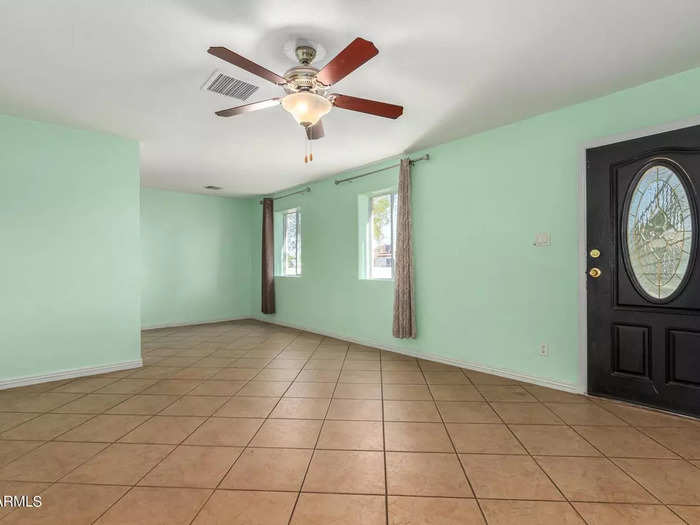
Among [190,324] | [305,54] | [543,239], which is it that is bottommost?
[190,324]

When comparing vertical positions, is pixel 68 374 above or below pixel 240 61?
below

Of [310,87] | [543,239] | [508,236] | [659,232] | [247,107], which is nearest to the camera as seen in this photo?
[310,87]

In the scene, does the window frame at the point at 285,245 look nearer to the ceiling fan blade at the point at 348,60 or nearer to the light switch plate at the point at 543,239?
the light switch plate at the point at 543,239

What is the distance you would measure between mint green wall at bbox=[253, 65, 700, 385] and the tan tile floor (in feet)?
1.67

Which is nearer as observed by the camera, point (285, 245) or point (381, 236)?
point (381, 236)

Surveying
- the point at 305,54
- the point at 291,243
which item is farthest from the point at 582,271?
the point at 291,243

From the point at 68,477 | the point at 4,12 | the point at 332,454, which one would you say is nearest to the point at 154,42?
the point at 4,12

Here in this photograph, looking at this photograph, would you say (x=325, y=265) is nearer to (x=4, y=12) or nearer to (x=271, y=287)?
(x=271, y=287)

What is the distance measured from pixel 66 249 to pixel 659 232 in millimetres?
5355

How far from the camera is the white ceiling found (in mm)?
1980

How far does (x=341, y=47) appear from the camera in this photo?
7.56 feet

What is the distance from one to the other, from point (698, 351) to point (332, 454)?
2661mm

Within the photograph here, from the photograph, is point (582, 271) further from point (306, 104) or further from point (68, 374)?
point (68, 374)

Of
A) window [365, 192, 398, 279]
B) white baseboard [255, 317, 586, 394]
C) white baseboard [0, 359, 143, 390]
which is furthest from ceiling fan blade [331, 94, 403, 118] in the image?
white baseboard [0, 359, 143, 390]
